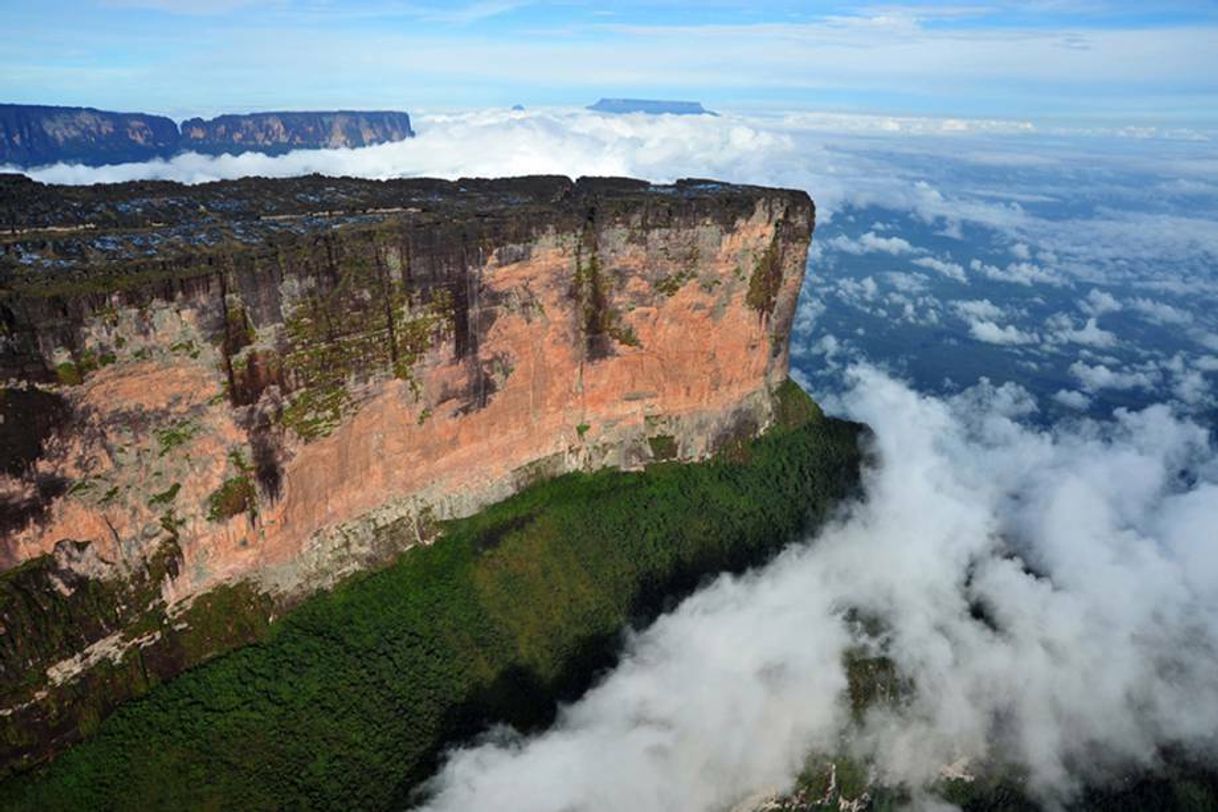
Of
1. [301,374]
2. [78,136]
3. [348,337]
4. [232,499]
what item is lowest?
[232,499]

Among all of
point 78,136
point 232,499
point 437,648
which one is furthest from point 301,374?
point 78,136

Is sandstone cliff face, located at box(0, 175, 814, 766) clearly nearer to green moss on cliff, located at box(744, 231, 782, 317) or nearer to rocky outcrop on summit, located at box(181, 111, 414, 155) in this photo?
green moss on cliff, located at box(744, 231, 782, 317)

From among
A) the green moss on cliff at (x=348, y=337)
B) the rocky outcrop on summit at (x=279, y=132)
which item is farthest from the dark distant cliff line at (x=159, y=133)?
the green moss on cliff at (x=348, y=337)

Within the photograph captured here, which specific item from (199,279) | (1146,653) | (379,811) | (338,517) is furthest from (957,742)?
(199,279)

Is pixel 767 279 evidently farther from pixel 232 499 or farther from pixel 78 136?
pixel 78 136

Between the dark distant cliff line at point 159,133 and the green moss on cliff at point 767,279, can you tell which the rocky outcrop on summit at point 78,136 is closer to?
the dark distant cliff line at point 159,133

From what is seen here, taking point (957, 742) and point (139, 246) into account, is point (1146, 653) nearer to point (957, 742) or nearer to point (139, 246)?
point (957, 742)

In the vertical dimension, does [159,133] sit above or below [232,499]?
above
